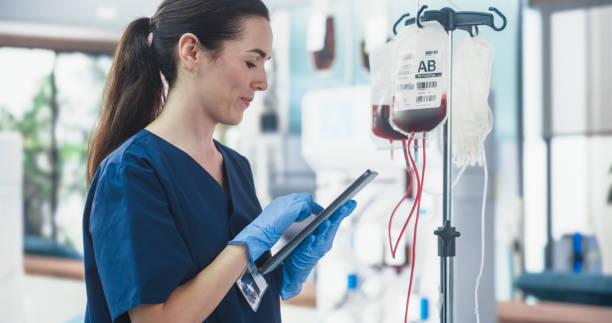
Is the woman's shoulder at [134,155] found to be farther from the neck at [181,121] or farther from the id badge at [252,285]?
the id badge at [252,285]

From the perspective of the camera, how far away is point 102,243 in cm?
90

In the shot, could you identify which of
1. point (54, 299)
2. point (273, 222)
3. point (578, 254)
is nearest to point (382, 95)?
point (273, 222)

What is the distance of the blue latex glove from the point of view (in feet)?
3.51

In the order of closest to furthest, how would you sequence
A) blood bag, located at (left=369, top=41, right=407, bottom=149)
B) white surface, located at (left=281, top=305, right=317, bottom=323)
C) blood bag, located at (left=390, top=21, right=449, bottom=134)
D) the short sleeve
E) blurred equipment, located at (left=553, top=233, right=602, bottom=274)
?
the short sleeve → blood bag, located at (left=390, top=21, right=449, bottom=134) → blood bag, located at (left=369, top=41, right=407, bottom=149) → white surface, located at (left=281, top=305, right=317, bottom=323) → blurred equipment, located at (left=553, top=233, right=602, bottom=274)

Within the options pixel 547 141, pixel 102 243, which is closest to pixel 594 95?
pixel 547 141

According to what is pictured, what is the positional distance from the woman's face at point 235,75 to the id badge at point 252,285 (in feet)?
0.95

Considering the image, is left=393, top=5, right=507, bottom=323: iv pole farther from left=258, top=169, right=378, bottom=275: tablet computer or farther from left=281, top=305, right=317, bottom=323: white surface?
left=281, top=305, right=317, bottom=323: white surface

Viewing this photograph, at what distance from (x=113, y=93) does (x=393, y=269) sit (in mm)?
1356

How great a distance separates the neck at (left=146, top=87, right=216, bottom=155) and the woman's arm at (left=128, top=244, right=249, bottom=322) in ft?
0.82

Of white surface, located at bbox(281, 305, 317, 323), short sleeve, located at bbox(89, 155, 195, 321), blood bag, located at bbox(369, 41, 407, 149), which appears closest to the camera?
short sleeve, located at bbox(89, 155, 195, 321)

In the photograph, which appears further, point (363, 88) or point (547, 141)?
point (547, 141)

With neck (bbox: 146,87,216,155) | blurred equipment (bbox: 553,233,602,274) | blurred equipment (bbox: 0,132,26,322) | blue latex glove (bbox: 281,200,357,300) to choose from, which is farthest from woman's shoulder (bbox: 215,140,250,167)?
blurred equipment (bbox: 553,233,602,274)

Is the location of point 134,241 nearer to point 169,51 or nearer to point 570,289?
point 169,51

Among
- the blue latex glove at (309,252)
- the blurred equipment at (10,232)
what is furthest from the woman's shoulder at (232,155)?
the blurred equipment at (10,232)
